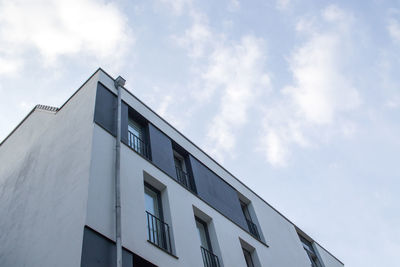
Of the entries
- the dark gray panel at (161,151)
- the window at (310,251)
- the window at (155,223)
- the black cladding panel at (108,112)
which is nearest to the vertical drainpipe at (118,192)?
the black cladding panel at (108,112)

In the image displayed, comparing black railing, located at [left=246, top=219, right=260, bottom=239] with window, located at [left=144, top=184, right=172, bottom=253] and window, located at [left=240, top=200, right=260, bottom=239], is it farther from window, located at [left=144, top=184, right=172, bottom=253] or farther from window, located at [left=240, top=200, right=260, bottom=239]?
window, located at [left=144, top=184, right=172, bottom=253]

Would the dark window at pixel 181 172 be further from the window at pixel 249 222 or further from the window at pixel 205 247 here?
the window at pixel 249 222

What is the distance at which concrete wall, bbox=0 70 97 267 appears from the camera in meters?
7.45

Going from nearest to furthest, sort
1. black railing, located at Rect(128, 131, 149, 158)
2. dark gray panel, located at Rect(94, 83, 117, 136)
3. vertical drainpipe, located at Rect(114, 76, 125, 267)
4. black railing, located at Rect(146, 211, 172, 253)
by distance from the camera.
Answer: vertical drainpipe, located at Rect(114, 76, 125, 267), black railing, located at Rect(146, 211, 172, 253), dark gray panel, located at Rect(94, 83, 117, 136), black railing, located at Rect(128, 131, 149, 158)

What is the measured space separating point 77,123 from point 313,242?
505 inches

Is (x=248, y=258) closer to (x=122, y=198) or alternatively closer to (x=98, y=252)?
(x=122, y=198)

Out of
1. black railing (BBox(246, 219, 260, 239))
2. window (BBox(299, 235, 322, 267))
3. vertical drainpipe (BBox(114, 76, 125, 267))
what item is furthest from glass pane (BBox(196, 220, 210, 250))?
window (BBox(299, 235, 322, 267))

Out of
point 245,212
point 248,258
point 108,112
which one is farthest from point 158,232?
point 245,212

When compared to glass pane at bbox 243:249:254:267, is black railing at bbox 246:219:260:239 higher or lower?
higher

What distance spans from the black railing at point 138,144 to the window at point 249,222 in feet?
15.6

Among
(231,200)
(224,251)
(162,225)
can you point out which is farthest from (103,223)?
(231,200)

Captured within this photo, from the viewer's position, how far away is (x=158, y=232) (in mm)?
9227

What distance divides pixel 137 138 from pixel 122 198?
3504 mm

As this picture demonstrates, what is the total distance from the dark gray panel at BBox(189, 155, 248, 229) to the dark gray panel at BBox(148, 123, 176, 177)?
1.16 meters
